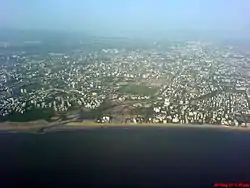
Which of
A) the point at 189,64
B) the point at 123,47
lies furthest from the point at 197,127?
the point at 123,47

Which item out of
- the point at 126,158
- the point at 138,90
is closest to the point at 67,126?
the point at 126,158

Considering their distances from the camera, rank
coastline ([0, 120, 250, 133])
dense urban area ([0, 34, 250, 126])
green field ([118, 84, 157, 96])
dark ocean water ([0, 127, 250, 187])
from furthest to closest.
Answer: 1. green field ([118, 84, 157, 96])
2. dense urban area ([0, 34, 250, 126])
3. coastline ([0, 120, 250, 133])
4. dark ocean water ([0, 127, 250, 187])

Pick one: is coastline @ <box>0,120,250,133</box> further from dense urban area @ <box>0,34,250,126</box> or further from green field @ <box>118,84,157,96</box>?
green field @ <box>118,84,157,96</box>

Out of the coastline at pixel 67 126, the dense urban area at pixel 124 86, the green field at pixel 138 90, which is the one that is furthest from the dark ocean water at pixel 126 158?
the green field at pixel 138 90

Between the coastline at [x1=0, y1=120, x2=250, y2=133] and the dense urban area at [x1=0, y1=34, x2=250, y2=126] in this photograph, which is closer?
the coastline at [x1=0, y1=120, x2=250, y2=133]

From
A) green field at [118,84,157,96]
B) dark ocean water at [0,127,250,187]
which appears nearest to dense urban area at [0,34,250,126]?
green field at [118,84,157,96]

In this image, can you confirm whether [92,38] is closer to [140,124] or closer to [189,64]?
[189,64]
